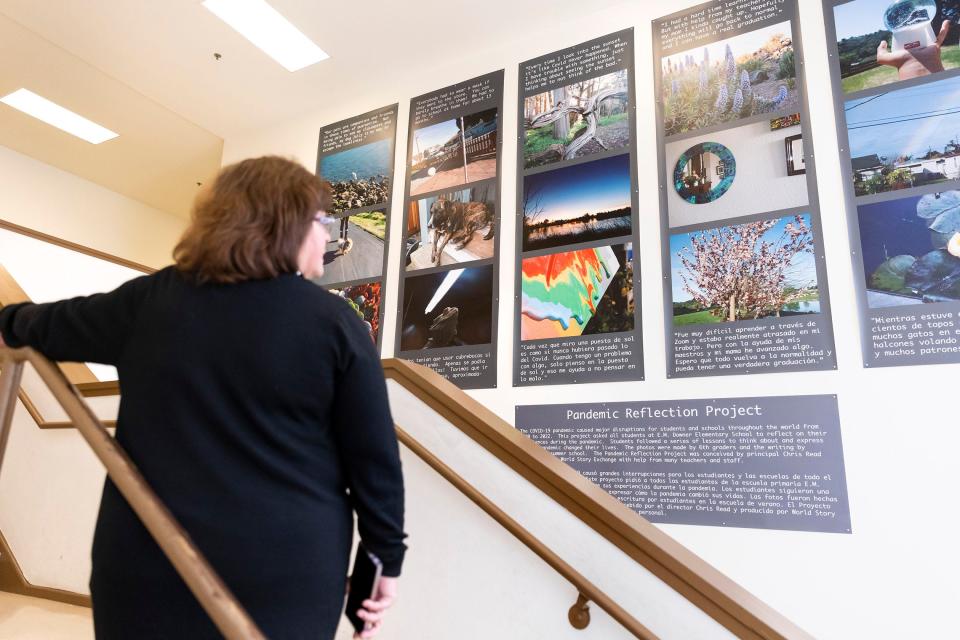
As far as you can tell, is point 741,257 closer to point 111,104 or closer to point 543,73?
point 543,73

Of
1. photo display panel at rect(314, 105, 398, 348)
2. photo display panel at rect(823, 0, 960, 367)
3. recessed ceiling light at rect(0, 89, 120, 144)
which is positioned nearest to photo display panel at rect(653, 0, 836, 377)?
photo display panel at rect(823, 0, 960, 367)

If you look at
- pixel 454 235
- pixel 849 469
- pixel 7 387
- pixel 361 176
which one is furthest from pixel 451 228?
pixel 7 387

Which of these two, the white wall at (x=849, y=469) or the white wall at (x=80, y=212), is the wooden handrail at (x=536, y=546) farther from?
the white wall at (x=80, y=212)

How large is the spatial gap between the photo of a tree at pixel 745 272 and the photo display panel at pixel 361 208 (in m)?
2.18

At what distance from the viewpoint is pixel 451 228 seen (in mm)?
4516

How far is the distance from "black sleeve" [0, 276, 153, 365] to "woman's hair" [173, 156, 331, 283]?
0.12m

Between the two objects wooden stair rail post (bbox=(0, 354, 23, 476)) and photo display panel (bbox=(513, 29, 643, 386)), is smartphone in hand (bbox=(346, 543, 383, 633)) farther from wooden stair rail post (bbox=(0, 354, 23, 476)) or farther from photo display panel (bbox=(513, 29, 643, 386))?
photo display panel (bbox=(513, 29, 643, 386))

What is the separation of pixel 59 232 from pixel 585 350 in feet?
21.8

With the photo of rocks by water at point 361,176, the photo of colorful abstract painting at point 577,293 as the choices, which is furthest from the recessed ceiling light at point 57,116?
the photo of colorful abstract painting at point 577,293

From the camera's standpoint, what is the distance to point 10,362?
3.92 feet

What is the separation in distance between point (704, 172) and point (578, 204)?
77 cm

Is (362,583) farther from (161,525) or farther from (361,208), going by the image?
(361,208)

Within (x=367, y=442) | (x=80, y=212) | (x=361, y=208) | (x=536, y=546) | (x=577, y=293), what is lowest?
(x=536, y=546)

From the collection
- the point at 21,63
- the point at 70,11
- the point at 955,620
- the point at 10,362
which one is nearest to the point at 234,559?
the point at 10,362
